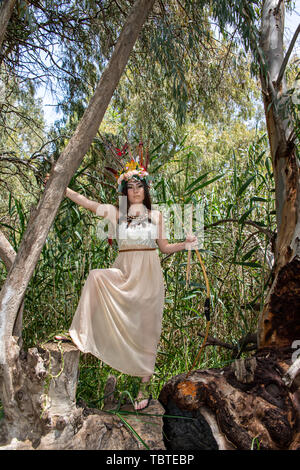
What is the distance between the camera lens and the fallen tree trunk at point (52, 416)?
6.16 ft

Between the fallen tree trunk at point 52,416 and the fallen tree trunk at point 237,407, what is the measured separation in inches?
6.5

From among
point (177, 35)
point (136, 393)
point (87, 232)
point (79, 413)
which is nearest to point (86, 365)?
point (136, 393)

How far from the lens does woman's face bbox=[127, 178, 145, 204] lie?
248 cm

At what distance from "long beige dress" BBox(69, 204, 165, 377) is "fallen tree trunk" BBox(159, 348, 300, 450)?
0.87 feet

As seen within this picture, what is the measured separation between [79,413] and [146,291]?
29.2 inches

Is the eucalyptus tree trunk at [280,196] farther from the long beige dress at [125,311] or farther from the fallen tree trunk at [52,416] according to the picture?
the fallen tree trunk at [52,416]

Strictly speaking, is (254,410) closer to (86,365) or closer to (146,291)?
(146,291)

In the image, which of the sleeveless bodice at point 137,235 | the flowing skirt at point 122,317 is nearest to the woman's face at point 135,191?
the sleeveless bodice at point 137,235

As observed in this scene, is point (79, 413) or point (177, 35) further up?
point (177, 35)

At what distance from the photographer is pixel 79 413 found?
1.97 m

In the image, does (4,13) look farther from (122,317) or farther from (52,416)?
(52,416)

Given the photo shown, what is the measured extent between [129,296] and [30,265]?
1.90 ft

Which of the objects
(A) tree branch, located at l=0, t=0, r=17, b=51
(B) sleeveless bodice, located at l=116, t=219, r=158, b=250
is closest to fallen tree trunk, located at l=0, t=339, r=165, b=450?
A: (B) sleeveless bodice, located at l=116, t=219, r=158, b=250

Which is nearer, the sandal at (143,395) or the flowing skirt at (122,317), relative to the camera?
the flowing skirt at (122,317)
